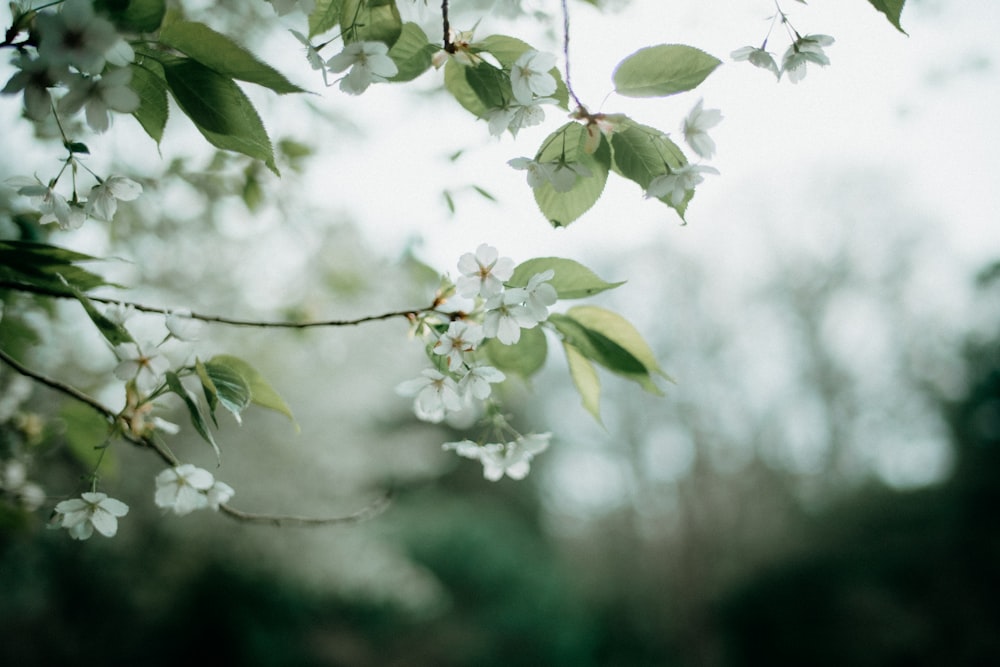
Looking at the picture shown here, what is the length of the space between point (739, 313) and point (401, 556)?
217 inches

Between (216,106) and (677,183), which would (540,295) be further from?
(216,106)

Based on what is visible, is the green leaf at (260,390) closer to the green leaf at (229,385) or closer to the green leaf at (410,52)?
the green leaf at (229,385)

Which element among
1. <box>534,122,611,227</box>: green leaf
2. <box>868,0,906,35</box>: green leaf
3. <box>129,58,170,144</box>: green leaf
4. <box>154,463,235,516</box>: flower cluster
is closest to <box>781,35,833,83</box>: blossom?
<box>868,0,906,35</box>: green leaf

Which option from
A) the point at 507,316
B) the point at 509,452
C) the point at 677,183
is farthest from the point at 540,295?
the point at 509,452

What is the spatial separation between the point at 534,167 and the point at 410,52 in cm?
15

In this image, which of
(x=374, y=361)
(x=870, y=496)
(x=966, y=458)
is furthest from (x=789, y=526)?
(x=374, y=361)

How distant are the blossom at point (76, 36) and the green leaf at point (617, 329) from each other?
436 mm

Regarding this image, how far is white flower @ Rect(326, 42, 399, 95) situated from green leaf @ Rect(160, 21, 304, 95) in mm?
51

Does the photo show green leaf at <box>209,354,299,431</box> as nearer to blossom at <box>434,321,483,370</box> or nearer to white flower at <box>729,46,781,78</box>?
blossom at <box>434,321,483,370</box>

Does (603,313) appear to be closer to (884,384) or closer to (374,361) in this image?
(374,361)

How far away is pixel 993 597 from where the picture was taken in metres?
5.46

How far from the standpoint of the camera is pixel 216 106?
0.47 metres

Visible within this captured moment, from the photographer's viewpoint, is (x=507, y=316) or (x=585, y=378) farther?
(x=585, y=378)

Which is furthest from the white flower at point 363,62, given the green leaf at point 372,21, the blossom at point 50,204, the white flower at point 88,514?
the white flower at point 88,514
